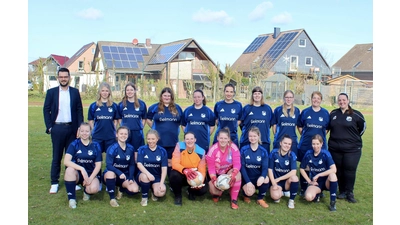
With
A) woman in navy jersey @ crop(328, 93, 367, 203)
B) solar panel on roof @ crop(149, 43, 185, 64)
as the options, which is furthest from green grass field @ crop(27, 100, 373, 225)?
solar panel on roof @ crop(149, 43, 185, 64)

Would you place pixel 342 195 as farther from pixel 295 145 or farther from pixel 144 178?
pixel 144 178

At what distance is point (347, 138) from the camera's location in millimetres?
5297

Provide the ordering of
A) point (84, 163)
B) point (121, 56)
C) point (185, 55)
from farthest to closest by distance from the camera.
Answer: point (185, 55)
point (121, 56)
point (84, 163)

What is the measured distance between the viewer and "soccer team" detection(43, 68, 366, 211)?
16.8 ft

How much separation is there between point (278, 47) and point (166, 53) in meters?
11.3

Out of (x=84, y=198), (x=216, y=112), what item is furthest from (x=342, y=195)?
(x=84, y=198)

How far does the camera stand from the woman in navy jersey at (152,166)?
509 cm

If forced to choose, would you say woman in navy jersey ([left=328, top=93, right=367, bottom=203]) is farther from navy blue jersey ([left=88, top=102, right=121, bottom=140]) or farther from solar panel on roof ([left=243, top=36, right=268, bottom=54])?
solar panel on roof ([left=243, top=36, right=268, bottom=54])

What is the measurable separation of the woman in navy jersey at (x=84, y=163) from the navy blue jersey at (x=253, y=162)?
6.59 ft

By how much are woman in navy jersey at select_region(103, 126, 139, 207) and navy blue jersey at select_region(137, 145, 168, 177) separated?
15cm

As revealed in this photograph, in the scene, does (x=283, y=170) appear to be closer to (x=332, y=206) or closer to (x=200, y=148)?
(x=332, y=206)

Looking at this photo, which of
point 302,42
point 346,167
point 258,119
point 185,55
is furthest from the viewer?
point 302,42

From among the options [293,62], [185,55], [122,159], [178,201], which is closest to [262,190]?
[178,201]

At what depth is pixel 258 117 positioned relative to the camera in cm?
565
